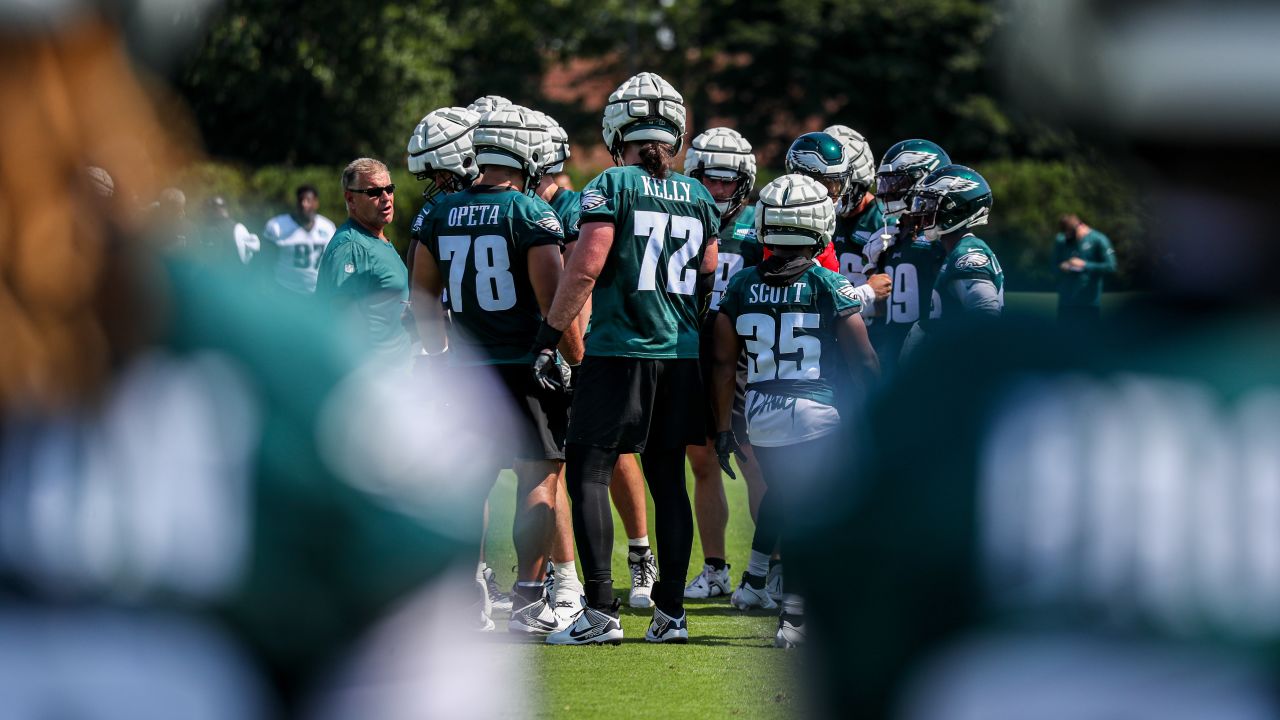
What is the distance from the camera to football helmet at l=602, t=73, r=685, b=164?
651cm

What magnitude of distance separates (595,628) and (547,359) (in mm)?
1099

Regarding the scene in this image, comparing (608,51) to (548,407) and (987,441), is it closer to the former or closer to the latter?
(548,407)

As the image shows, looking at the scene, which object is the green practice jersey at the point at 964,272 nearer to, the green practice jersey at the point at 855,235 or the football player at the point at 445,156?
the green practice jersey at the point at 855,235

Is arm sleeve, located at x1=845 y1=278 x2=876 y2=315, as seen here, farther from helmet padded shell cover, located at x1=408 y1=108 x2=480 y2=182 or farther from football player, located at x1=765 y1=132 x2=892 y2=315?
helmet padded shell cover, located at x1=408 y1=108 x2=480 y2=182

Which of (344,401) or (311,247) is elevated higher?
(311,247)

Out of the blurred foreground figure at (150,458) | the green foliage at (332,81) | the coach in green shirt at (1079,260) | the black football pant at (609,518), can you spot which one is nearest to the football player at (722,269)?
the black football pant at (609,518)

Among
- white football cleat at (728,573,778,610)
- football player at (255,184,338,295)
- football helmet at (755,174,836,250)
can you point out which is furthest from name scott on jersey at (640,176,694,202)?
football player at (255,184,338,295)

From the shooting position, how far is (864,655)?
59.2 inches

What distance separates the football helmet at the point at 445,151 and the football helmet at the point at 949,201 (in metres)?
2.15

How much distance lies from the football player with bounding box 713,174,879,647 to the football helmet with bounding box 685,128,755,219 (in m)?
1.55

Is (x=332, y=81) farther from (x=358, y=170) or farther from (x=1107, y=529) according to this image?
(x=1107, y=529)

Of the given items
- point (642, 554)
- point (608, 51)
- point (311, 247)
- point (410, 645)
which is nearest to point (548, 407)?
point (642, 554)

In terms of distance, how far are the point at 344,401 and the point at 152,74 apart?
14.2 inches

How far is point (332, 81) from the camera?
39.4 meters
